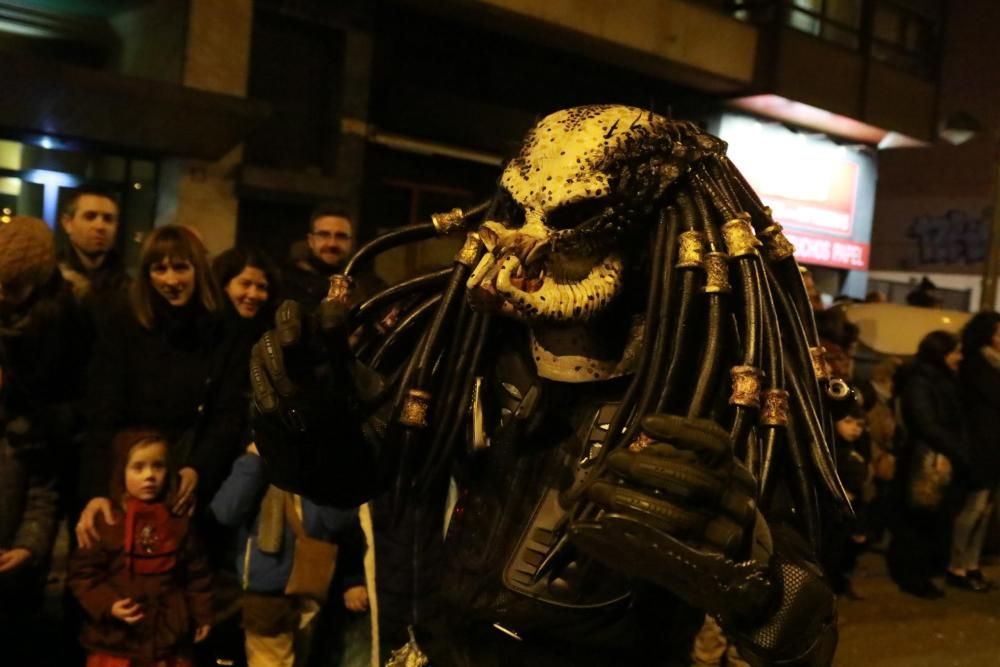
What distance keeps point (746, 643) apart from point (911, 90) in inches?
574

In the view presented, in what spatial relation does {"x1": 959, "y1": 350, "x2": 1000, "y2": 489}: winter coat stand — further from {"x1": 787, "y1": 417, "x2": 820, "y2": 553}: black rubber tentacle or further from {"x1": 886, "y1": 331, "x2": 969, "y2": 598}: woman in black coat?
{"x1": 787, "y1": 417, "x2": 820, "y2": 553}: black rubber tentacle

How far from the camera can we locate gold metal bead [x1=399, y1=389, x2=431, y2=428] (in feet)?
5.56

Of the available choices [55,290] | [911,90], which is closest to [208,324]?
[55,290]

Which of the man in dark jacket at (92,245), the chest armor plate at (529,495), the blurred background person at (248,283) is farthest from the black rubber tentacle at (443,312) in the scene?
the man in dark jacket at (92,245)

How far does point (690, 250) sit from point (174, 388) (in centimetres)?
258

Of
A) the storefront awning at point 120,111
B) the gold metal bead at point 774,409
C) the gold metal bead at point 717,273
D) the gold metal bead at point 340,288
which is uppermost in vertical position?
the storefront awning at point 120,111

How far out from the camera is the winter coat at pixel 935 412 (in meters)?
6.33

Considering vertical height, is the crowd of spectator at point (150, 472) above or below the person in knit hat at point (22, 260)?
below

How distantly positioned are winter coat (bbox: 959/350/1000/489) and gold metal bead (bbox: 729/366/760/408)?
5.79m

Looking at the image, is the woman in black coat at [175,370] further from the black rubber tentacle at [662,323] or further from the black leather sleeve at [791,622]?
the black leather sleeve at [791,622]

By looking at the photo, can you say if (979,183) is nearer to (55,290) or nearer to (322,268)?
(322,268)

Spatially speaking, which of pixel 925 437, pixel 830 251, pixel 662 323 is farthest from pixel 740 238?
pixel 830 251

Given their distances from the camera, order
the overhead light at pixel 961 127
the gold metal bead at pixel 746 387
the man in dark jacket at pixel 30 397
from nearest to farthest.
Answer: the gold metal bead at pixel 746 387 < the man in dark jacket at pixel 30 397 < the overhead light at pixel 961 127

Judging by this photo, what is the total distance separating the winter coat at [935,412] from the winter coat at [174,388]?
14.8 ft
